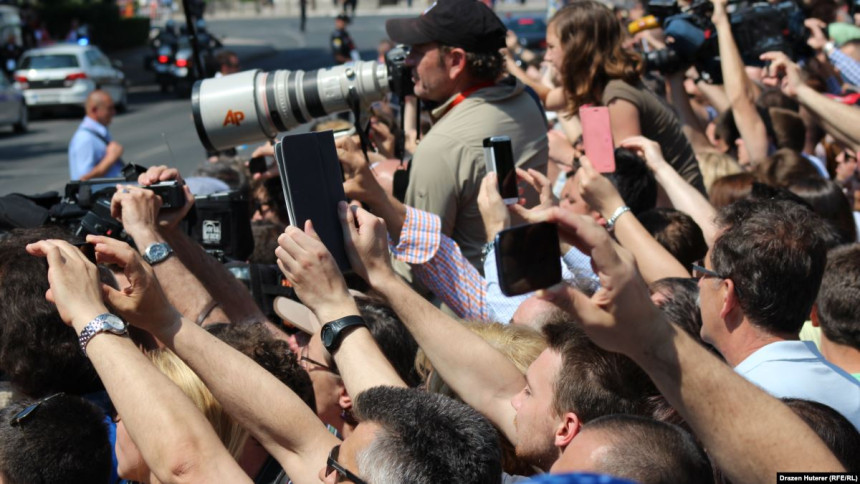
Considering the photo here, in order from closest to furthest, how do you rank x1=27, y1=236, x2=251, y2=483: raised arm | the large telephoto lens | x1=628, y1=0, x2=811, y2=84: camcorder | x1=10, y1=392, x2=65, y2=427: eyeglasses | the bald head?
x1=27, y1=236, x2=251, y2=483: raised arm
x1=10, y1=392, x2=65, y2=427: eyeglasses
the large telephoto lens
x1=628, y1=0, x2=811, y2=84: camcorder
the bald head

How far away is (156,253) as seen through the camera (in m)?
3.50

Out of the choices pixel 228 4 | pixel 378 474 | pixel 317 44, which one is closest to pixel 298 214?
pixel 378 474

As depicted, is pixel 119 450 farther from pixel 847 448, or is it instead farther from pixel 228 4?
pixel 228 4

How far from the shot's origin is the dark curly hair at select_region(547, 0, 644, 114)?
5.00m

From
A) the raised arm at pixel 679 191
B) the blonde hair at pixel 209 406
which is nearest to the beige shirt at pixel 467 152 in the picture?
the raised arm at pixel 679 191

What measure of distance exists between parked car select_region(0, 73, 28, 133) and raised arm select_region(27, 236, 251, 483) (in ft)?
60.2

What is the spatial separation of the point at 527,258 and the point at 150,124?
20.3 m

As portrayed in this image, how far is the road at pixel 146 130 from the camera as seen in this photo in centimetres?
1408

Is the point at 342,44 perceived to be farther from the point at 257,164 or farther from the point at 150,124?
the point at 257,164

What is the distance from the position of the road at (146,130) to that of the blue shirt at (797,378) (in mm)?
2500

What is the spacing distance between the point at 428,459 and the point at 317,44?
39227mm

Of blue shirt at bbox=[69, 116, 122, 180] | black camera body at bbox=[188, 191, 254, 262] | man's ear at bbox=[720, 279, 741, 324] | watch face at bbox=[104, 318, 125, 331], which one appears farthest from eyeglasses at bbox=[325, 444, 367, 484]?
blue shirt at bbox=[69, 116, 122, 180]

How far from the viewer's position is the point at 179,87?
87.9 feet

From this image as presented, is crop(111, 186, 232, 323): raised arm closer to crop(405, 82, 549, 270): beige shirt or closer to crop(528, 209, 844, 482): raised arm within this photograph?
crop(405, 82, 549, 270): beige shirt
